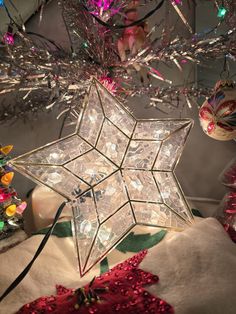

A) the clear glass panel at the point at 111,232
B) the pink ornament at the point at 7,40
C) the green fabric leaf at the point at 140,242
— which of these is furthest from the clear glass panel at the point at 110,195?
the pink ornament at the point at 7,40

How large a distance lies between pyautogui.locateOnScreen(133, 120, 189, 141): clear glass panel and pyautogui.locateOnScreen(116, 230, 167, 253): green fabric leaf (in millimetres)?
226

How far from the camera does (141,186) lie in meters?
0.68

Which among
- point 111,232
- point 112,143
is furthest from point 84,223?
point 112,143

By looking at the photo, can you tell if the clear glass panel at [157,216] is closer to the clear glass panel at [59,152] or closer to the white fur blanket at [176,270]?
the white fur blanket at [176,270]

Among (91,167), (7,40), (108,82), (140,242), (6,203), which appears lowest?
(140,242)

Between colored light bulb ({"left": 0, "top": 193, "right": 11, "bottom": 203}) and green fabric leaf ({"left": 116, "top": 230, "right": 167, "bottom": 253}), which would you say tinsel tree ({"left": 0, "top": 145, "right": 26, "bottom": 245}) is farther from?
green fabric leaf ({"left": 116, "top": 230, "right": 167, "bottom": 253})

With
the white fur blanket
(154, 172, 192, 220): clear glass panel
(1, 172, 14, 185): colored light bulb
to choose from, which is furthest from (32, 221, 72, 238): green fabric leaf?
(154, 172, 192, 220): clear glass panel

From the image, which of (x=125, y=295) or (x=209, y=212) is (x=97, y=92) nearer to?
(x=125, y=295)

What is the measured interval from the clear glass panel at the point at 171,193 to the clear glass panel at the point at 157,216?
12mm

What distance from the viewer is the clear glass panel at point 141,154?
67 centimetres

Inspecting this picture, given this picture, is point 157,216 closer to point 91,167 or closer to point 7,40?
point 91,167

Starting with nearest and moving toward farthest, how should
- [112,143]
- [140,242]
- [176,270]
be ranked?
[176,270], [112,143], [140,242]

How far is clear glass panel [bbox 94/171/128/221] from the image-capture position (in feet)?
2.09

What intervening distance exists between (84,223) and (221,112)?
34cm
